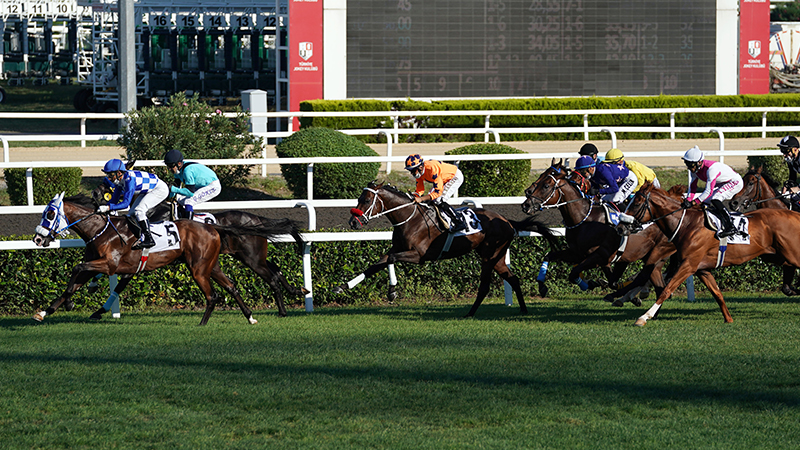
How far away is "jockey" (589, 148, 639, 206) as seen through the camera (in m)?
8.85

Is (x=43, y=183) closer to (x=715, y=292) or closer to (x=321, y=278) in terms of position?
(x=321, y=278)

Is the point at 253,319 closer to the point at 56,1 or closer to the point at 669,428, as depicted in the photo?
the point at 669,428

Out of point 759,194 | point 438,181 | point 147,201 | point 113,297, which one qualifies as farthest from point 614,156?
point 113,297

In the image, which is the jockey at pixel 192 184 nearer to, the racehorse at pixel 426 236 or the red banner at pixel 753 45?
the racehorse at pixel 426 236

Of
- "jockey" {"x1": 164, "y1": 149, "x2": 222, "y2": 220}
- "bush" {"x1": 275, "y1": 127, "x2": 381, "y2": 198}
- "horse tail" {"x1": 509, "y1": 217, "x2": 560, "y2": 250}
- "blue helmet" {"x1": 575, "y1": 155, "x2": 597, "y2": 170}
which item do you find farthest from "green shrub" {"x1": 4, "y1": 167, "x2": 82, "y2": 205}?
"blue helmet" {"x1": 575, "y1": 155, "x2": 597, "y2": 170}

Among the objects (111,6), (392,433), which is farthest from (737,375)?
(111,6)

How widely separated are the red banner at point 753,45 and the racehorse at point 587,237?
14508mm

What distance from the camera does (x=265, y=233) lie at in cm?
835

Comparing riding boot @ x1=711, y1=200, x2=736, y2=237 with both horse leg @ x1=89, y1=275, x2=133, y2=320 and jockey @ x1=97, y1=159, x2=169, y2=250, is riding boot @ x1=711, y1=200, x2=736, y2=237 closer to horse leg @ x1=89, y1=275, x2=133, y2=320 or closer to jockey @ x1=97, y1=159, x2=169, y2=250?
jockey @ x1=97, y1=159, x2=169, y2=250

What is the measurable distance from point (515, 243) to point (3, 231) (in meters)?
5.63

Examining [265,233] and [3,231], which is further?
[3,231]

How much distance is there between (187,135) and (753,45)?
1424cm

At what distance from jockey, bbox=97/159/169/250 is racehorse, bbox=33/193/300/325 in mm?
107

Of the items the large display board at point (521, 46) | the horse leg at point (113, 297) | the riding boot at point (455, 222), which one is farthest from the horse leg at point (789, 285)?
the large display board at point (521, 46)
